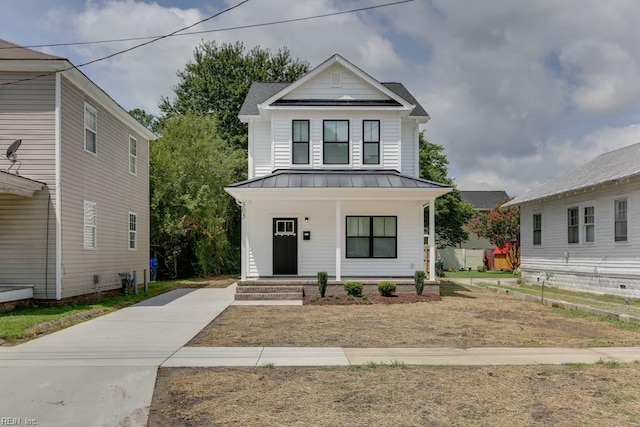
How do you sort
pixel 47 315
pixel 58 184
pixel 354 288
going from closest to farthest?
1. pixel 47 315
2. pixel 58 184
3. pixel 354 288

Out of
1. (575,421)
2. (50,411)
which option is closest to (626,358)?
(575,421)

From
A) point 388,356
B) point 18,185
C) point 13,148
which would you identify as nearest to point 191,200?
point 13,148

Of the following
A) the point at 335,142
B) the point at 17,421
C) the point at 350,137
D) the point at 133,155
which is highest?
the point at 350,137

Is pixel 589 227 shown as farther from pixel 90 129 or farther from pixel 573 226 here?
pixel 90 129

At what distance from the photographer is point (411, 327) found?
33.0ft

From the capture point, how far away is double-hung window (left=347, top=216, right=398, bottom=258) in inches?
662

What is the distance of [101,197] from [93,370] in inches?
382

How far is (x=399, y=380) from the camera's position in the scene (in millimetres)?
5988

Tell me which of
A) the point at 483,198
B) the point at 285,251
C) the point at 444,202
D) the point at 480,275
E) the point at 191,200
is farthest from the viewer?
the point at 483,198

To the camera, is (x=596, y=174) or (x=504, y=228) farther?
(x=504, y=228)

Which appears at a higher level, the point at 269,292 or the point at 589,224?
the point at 589,224

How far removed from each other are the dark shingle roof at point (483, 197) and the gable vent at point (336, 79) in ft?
121

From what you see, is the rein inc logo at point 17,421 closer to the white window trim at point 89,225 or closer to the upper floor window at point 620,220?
the white window trim at point 89,225

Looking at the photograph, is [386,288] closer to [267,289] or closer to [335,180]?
[267,289]
